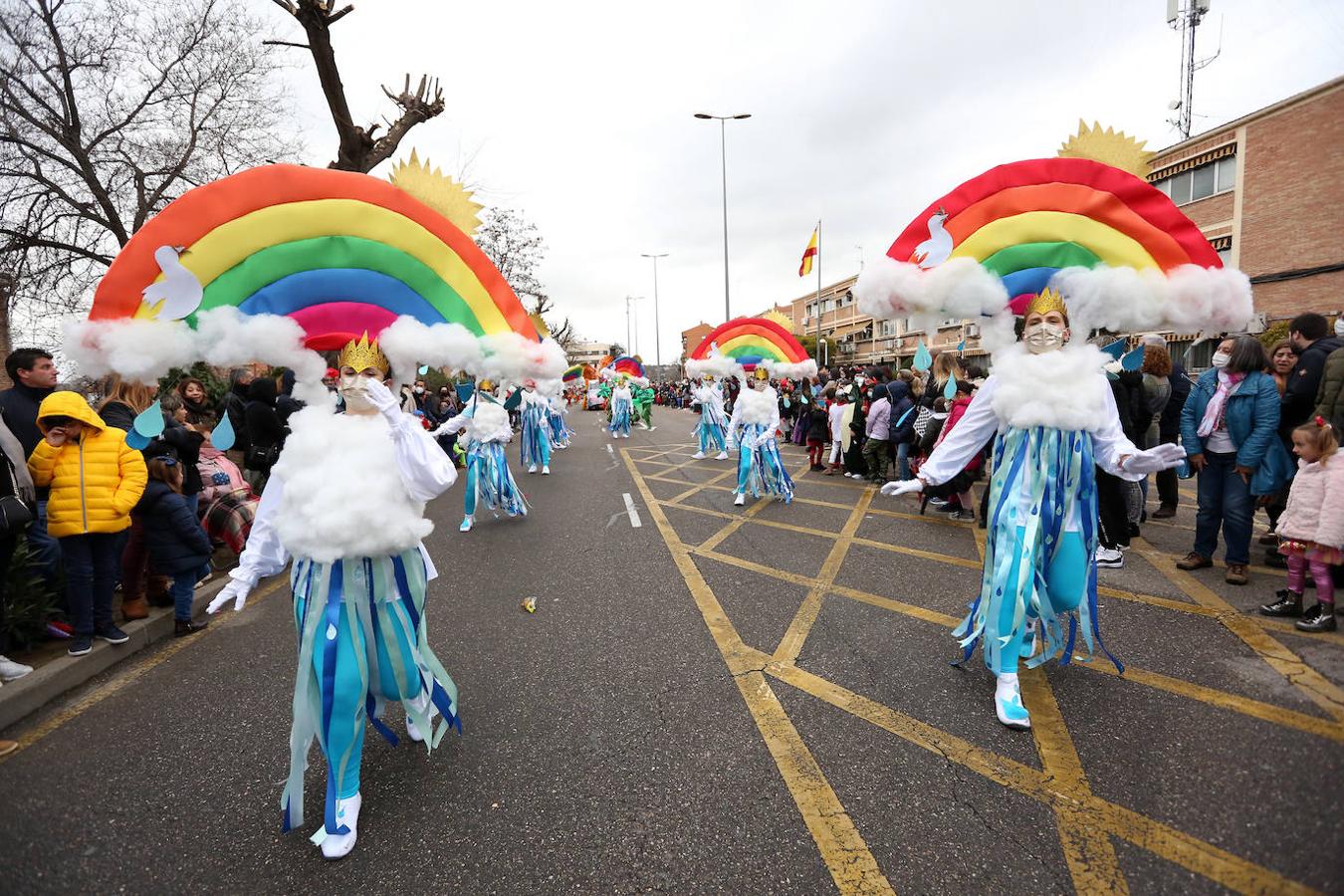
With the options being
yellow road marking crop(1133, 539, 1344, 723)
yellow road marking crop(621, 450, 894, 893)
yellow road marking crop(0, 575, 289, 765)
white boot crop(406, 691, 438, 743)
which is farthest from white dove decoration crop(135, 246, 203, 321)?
yellow road marking crop(1133, 539, 1344, 723)

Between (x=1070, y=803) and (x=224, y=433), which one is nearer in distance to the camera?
(x=1070, y=803)

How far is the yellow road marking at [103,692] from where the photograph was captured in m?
2.93

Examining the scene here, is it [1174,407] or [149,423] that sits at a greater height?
[149,423]

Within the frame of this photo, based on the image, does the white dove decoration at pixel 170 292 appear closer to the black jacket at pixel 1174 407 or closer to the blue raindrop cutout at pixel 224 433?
the blue raindrop cutout at pixel 224 433

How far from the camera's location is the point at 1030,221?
333 centimetres

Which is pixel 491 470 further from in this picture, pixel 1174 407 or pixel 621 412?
pixel 621 412

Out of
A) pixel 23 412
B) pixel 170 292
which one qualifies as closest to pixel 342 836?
pixel 170 292

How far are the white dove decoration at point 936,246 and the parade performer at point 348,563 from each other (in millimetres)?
2686

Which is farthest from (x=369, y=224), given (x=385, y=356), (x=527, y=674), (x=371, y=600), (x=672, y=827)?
(x=672, y=827)

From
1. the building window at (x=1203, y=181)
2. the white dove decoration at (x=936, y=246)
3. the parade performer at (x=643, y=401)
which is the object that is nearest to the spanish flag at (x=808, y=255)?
the parade performer at (x=643, y=401)

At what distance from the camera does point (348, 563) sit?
7.63 ft

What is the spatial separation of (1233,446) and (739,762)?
173 inches

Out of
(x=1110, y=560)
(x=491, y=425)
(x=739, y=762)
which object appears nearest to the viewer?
(x=739, y=762)

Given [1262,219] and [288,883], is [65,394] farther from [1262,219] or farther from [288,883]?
[1262,219]
